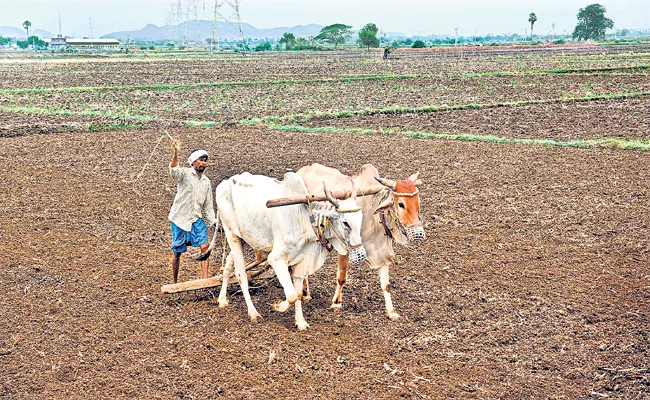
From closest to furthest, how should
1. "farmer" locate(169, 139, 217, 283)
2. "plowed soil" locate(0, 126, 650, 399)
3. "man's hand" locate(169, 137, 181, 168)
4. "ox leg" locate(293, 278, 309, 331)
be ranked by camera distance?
"plowed soil" locate(0, 126, 650, 399) → "ox leg" locate(293, 278, 309, 331) → "man's hand" locate(169, 137, 181, 168) → "farmer" locate(169, 139, 217, 283)

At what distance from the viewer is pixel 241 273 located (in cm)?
771

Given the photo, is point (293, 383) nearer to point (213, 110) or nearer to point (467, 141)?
point (467, 141)

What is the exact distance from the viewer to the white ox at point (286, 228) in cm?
676

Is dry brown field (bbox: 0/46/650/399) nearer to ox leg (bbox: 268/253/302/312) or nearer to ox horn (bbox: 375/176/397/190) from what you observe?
ox leg (bbox: 268/253/302/312)

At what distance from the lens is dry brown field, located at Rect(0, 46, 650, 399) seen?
6355 millimetres

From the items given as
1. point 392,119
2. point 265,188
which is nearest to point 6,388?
point 265,188

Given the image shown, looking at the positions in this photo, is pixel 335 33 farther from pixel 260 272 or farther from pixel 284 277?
pixel 284 277

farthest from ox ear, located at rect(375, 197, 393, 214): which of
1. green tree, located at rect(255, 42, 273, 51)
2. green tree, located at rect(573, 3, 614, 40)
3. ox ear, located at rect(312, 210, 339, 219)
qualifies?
green tree, located at rect(573, 3, 614, 40)

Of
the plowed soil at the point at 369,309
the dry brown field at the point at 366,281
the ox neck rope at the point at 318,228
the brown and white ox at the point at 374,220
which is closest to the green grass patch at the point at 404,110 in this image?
the dry brown field at the point at 366,281

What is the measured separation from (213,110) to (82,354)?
20019 millimetres

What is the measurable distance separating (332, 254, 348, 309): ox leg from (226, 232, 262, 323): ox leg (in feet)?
2.94

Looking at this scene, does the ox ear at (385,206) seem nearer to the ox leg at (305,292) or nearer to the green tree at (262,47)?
the ox leg at (305,292)

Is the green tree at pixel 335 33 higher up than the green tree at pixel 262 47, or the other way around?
the green tree at pixel 335 33

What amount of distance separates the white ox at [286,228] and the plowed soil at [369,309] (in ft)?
1.77
